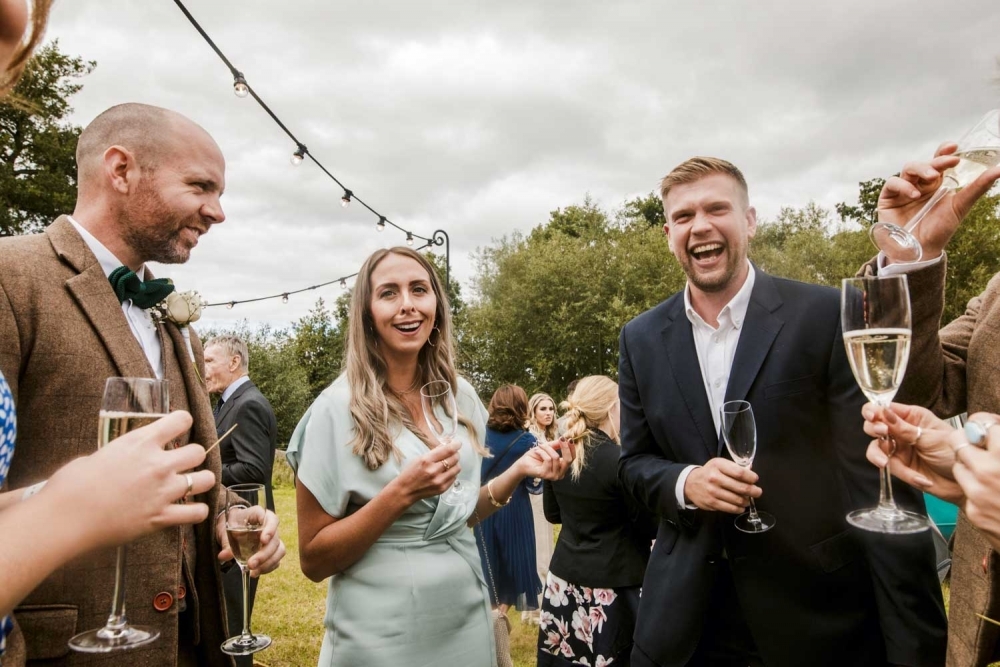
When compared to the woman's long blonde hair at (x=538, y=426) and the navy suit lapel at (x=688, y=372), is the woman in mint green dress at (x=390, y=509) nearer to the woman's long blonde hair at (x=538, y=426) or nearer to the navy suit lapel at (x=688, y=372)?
the navy suit lapel at (x=688, y=372)

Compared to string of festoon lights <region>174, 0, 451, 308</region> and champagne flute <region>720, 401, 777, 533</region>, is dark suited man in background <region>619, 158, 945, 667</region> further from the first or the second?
string of festoon lights <region>174, 0, 451, 308</region>

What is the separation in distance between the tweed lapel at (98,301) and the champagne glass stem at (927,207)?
2.40 metres

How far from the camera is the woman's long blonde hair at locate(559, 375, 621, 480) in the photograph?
458 centimetres

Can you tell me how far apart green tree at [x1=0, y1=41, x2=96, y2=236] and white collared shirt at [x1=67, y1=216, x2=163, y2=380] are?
20243mm

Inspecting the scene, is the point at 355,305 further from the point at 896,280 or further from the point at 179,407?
the point at 896,280

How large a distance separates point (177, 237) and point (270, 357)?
2333 cm

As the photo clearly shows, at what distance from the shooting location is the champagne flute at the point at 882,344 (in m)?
1.51

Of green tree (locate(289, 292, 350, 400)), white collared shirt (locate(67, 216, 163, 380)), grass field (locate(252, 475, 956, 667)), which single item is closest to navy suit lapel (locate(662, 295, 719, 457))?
white collared shirt (locate(67, 216, 163, 380))

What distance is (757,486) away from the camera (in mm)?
2277

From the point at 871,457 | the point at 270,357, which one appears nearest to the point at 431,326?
the point at 871,457

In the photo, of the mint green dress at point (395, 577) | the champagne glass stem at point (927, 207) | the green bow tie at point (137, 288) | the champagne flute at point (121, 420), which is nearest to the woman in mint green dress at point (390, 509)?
the mint green dress at point (395, 577)

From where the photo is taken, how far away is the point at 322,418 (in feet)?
8.25

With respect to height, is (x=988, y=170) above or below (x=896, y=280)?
above

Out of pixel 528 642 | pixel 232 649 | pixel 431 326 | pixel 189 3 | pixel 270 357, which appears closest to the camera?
pixel 232 649
